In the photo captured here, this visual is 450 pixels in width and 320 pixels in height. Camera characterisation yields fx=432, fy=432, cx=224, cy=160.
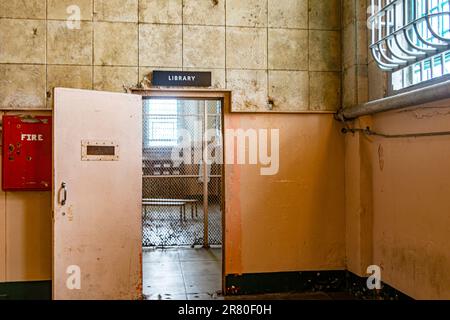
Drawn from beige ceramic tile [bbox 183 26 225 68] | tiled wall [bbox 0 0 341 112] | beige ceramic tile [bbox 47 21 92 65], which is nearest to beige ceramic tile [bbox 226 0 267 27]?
tiled wall [bbox 0 0 341 112]

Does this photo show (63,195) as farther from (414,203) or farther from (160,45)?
(414,203)

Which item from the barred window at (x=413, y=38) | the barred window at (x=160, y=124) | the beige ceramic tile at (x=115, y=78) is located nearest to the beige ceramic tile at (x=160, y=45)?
the beige ceramic tile at (x=115, y=78)

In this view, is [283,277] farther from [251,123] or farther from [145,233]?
[145,233]

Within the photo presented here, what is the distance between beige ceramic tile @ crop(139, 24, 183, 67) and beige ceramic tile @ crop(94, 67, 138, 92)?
0.13 m

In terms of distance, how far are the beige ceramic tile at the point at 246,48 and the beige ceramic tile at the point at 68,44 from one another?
A: 1233 millimetres

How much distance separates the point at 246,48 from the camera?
3.96m

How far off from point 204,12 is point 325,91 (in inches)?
52.6

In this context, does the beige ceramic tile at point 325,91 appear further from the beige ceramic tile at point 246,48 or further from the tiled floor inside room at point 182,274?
the tiled floor inside room at point 182,274

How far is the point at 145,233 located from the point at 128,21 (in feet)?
11.3

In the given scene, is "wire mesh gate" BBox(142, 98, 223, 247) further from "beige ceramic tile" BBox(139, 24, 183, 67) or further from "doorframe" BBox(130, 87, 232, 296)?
"beige ceramic tile" BBox(139, 24, 183, 67)

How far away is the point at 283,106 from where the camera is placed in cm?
401

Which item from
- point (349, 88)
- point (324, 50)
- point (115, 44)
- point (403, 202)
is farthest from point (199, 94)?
point (403, 202)

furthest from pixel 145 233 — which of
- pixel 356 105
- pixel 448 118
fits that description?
pixel 448 118

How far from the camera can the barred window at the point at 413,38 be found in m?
2.82
